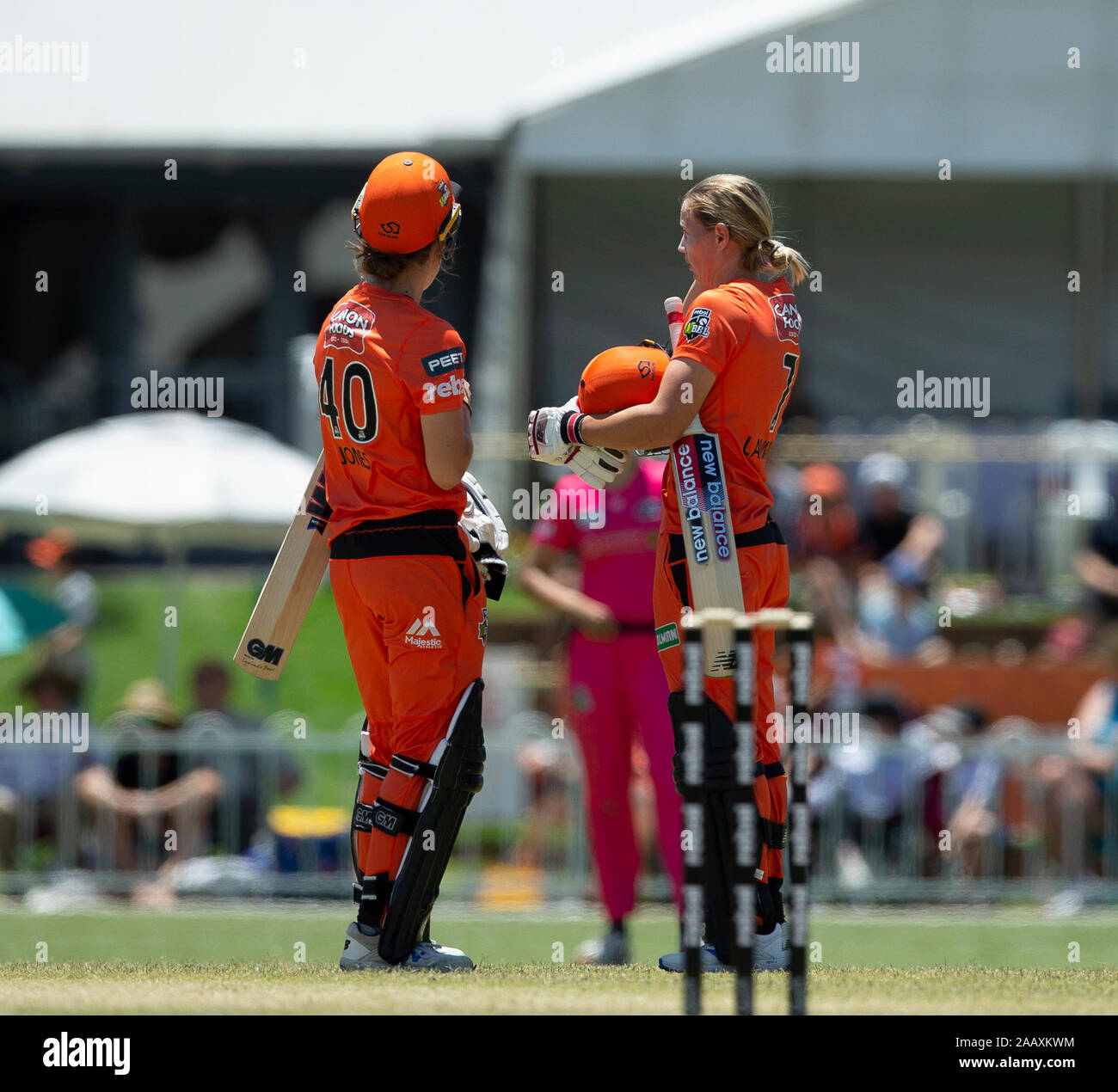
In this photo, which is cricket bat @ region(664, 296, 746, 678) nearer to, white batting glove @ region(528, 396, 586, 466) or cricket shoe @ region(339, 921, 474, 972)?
white batting glove @ region(528, 396, 586, 466)

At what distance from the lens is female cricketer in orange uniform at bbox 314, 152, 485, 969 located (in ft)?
18.2

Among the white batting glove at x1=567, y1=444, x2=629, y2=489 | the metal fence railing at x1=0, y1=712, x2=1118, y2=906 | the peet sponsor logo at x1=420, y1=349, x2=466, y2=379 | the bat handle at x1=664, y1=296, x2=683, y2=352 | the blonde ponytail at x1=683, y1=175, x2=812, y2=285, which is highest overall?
the blonde ponytail at x1=683, y1=175, x2=812, y2=285

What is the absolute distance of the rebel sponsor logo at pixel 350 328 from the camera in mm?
5590

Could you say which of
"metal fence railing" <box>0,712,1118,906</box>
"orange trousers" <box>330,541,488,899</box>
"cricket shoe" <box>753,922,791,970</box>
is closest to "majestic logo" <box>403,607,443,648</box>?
"orange trousers" <box>330,541,488,899</box>

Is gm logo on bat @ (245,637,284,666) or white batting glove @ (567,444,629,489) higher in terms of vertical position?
white batting glove @ (567,444,629,489)

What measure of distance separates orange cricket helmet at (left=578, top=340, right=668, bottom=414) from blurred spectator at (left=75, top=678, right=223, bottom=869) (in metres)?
6.48

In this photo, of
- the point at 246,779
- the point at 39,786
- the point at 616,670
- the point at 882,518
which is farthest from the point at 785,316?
the point at 882,518

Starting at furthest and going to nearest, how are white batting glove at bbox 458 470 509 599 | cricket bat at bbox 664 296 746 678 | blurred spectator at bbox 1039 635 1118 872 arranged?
blurred spectator at bbox 1039 635 1118 872
white batting glove at bbox 458 470 509 599
cricket bat at bbox 664 296 746 678

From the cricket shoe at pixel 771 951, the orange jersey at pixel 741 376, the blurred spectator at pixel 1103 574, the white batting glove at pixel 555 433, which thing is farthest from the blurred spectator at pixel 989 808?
the white batting glove at pixel 555 433

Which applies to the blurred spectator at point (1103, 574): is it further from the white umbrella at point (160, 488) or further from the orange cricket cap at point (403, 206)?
the orange cricket cap at point (403, 206)

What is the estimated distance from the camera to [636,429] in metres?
5.49

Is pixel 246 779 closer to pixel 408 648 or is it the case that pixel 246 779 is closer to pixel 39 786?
pixel 39 786

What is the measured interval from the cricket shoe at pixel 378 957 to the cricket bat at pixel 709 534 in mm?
1191
